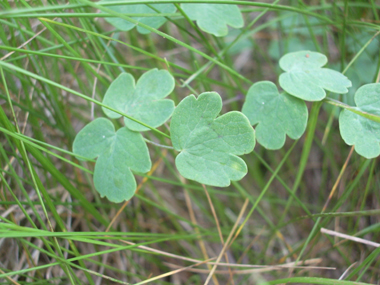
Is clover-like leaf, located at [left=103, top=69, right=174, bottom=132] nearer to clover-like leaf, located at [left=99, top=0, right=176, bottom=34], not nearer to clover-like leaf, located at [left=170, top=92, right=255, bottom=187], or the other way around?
clover-like leaf, located at [left=170, top=92, right=255, bottom=187]

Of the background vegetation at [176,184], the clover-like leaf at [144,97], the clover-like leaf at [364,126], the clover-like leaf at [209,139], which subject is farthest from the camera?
the background vegetation at [176,184]

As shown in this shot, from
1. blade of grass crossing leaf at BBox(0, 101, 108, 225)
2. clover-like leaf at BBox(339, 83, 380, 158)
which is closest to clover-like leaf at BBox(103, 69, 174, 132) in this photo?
blade of grass crossing leaf at BBox(0, 101, 108, 225)

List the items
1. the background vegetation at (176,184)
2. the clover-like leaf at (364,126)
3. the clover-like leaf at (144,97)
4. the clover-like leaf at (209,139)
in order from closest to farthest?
the clover-like leaf at (209,139) → the clover-like leaf at (364,126) → the clover-like leaf at (144,97) → the background vegetation at (176,184)

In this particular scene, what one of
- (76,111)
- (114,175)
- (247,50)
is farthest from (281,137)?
(247,50)

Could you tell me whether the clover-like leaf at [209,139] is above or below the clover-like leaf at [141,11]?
below

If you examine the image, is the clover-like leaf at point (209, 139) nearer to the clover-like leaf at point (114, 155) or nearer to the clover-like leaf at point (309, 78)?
the clover-like leaf at point (114, 155)

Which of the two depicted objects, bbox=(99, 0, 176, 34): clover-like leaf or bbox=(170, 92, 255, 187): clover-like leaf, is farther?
bbox=(99, 0, 176, 34): clover-like leaf

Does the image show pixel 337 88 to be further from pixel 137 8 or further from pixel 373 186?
pixel 137 8

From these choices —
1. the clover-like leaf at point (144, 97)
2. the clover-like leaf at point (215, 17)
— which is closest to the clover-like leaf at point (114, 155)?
the clover-like leaf at point (144, 97)
